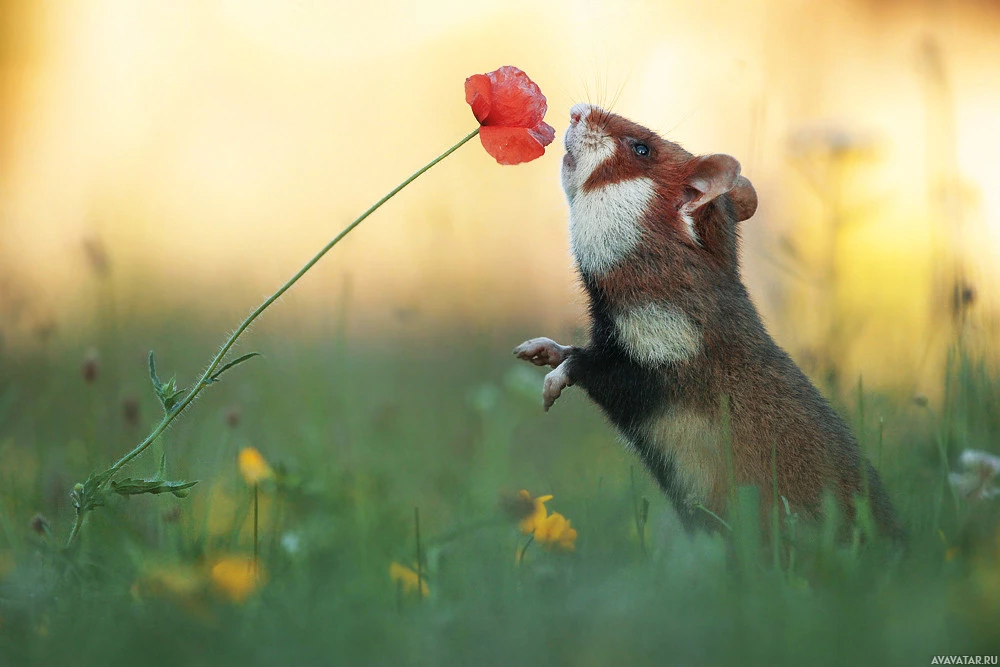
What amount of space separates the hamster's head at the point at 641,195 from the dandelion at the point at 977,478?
970mm

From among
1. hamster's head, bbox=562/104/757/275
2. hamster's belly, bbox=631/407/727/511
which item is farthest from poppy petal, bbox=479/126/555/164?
hamster's belly, bbox=631/407/727/511

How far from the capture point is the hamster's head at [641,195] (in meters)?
3.49

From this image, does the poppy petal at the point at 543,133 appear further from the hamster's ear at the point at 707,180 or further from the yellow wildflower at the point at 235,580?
the yellow wildflower at the point at 235,580

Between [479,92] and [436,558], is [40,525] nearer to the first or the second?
[436,558]

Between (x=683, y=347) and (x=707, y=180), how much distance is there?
23.0 inches

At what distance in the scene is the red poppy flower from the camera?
9.25 feet

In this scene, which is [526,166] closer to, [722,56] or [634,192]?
[722,56]

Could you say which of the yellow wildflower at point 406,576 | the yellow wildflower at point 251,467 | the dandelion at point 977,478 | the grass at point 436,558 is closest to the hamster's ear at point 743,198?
the grass at point 436,558

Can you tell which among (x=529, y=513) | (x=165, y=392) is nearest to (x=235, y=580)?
(x=165, y=392)

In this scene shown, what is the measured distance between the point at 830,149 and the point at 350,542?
3.02 metres

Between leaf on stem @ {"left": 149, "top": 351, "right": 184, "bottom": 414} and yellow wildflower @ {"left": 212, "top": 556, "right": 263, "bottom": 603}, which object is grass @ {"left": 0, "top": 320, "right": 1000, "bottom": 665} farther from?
leaf on stem @ {"left": 149, "top": 351, "right": 184, "bottom": 414}

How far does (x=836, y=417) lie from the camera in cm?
344

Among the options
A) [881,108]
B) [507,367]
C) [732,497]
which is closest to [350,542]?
[732,497]

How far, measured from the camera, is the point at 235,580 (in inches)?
99.3
